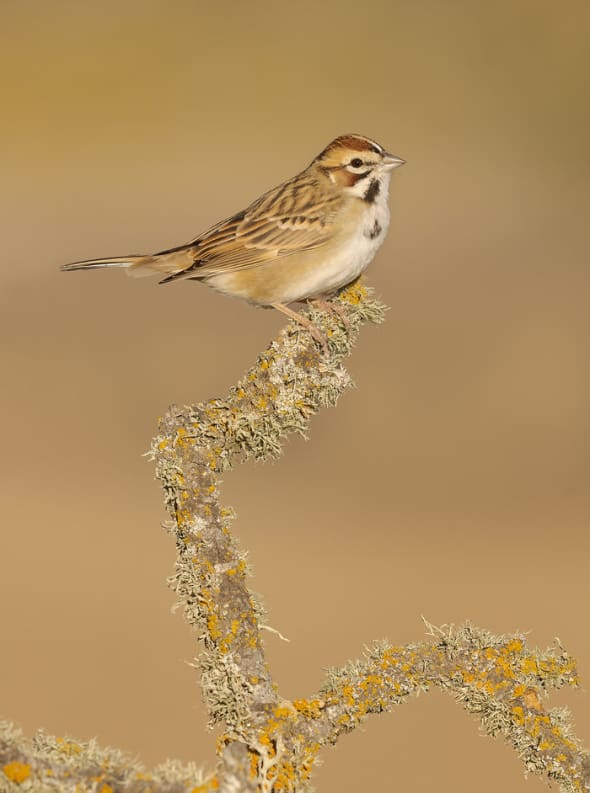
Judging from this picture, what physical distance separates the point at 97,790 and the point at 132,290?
11393 mm

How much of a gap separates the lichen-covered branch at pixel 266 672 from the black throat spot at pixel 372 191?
2.13m

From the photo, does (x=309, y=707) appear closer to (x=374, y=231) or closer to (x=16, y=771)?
(x=16, y=771)

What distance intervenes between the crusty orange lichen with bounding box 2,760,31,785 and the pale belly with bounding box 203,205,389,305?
278 centimetres

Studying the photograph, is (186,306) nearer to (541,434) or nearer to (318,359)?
(541,434)

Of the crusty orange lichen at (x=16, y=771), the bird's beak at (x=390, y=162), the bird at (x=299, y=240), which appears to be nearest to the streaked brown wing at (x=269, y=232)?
the bird at (x=299, y=240)

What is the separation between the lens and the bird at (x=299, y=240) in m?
4.47

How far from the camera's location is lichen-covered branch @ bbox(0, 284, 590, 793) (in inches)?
86.4

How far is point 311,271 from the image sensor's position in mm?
4445

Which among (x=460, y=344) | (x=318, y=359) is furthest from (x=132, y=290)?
(x=318, y=359)

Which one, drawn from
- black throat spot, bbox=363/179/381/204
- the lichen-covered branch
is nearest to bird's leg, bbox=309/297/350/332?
the lichen-covered branch

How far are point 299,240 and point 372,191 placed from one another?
36cm

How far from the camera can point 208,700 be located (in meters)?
2.30

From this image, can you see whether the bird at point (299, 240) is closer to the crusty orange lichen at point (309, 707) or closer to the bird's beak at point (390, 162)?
the bird's beak at point (390, 162)

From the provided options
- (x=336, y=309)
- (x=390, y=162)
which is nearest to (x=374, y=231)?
(x=390, y=162)
